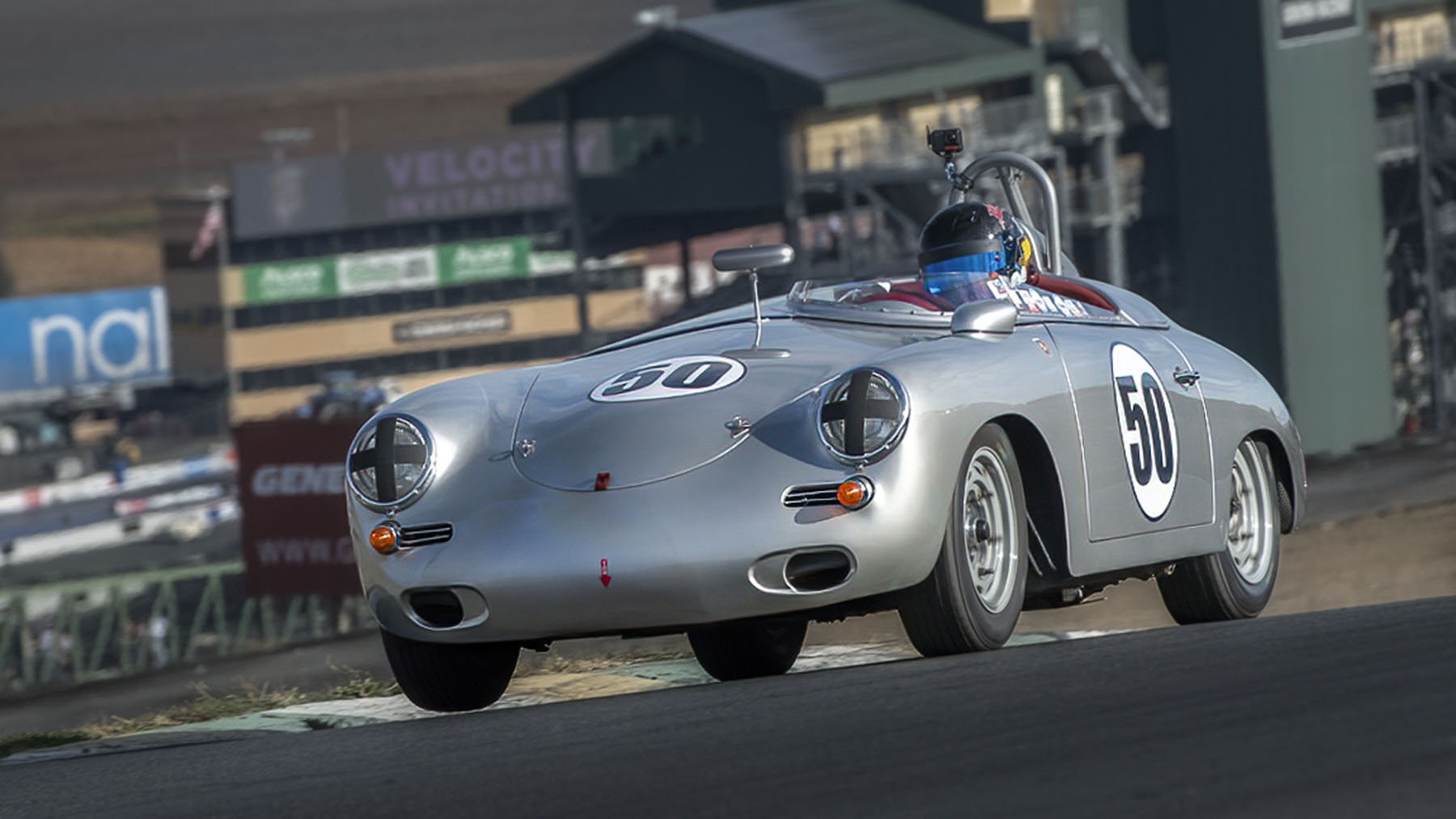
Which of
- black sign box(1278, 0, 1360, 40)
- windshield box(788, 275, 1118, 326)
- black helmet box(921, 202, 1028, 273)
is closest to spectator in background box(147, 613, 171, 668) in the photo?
black sign box(1278, 0, 1360, 40)

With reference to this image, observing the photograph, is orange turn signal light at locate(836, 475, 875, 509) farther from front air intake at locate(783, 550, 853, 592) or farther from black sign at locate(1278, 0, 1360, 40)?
black sign at locate(1278, 0, 1360, 40)

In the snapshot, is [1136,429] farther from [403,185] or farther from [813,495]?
[403,185]

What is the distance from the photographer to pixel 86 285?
113 m

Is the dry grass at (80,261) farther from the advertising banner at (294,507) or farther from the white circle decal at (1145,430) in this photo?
the white circle decal at (1145,430)

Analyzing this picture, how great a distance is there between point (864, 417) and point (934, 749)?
1463 mm

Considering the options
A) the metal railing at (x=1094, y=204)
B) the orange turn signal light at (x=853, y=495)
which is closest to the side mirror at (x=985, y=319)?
the orange turn signal light at (x=853, y=495)

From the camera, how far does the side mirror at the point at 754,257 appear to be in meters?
6.28

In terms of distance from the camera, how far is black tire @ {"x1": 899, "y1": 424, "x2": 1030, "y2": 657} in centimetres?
578

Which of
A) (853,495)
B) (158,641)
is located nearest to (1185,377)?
(853,495)

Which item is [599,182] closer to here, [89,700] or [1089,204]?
[1089,204]

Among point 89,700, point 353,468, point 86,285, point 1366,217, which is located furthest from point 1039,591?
point 86,285

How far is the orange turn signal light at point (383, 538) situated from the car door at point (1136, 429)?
208cm

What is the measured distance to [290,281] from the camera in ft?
292

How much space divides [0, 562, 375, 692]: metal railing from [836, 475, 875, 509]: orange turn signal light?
27382 millimetres
